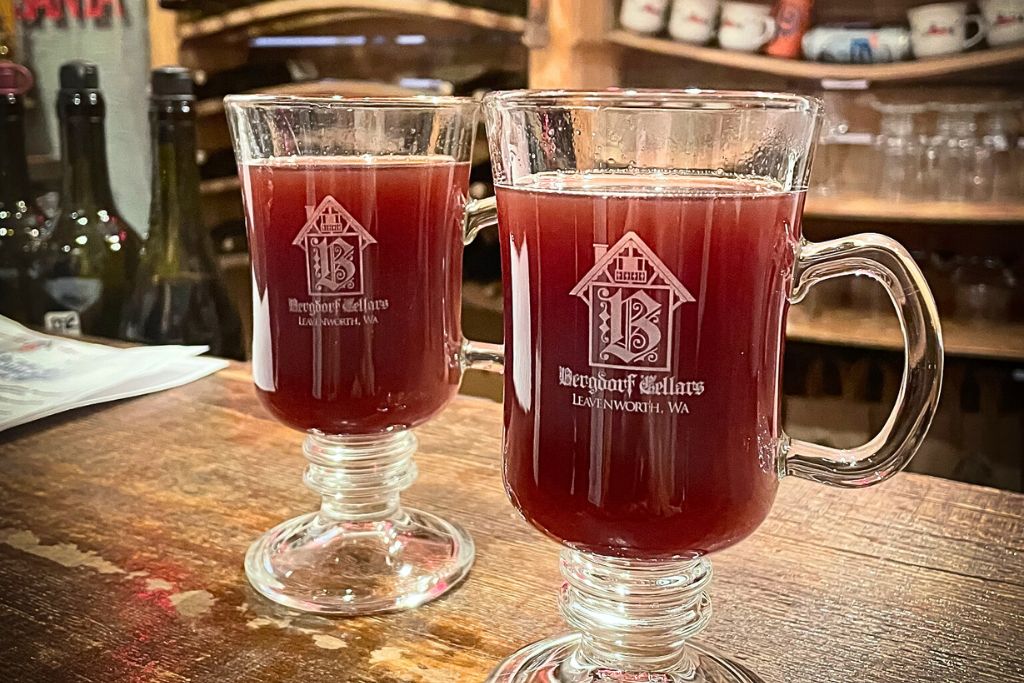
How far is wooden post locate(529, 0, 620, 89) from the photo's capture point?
204 centimetres

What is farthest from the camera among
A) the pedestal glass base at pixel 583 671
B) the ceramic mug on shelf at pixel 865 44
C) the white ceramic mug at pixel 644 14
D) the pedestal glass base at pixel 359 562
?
the white ceramic mug at pixel 644 14

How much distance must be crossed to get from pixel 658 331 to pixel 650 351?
0.04ft

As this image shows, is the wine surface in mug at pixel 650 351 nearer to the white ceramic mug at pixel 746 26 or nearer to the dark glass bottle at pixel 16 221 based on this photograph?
the dark glass bottle at pixel 16 221

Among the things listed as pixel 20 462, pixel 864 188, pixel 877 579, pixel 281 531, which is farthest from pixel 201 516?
pixel 864 188

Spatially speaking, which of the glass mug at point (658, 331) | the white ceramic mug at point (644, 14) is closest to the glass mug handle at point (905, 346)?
the glass mug at point (658, 331)

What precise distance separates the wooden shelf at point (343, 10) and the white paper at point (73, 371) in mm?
1081

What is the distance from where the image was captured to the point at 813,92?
2100 millimetres

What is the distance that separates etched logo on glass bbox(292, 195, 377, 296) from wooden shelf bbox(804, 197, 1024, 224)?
4.32 ft

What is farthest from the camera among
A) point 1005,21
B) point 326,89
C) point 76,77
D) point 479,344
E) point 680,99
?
point 326,89

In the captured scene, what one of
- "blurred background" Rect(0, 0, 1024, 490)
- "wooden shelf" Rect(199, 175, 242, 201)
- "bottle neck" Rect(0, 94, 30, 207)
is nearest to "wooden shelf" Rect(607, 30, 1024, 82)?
"blurred background" Rect(0, 0, 1024, 490)

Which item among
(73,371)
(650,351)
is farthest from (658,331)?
(73,371)

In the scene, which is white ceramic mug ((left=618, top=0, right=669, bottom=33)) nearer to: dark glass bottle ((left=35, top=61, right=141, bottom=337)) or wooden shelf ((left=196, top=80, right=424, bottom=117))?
wooden shelf ((left=196, top=80, right=424, bottom=117))

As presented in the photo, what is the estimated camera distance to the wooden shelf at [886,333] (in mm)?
1935

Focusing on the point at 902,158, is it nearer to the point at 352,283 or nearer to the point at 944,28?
the point at 944,28
